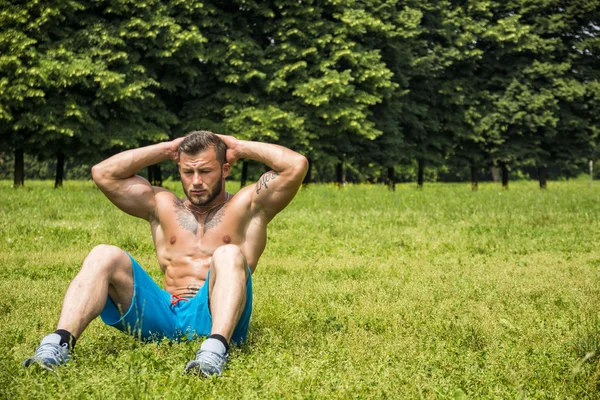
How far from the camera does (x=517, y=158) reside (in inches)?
1465

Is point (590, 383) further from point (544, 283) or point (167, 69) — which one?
point (167, 69)

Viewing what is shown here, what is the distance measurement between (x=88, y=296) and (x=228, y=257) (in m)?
1.02

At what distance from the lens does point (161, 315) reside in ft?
16.4

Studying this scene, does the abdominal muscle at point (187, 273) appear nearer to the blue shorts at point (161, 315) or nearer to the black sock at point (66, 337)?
the blue shorts at point (161, 315)

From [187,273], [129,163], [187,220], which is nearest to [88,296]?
[187,273]

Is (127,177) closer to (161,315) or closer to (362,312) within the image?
(161,315)

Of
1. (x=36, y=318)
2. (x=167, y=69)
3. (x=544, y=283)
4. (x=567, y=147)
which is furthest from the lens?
(x=567, y=147)

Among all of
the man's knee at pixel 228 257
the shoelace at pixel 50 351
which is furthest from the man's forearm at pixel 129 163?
the shoelace at pixel 50 351

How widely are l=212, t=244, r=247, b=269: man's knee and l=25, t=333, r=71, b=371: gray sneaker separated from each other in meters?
1.19

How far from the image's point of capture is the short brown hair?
5047 millimetres

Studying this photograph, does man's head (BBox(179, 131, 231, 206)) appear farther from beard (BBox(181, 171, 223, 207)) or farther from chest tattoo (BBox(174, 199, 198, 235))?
chest tattoo (BBox(174, 199, 198, 235))

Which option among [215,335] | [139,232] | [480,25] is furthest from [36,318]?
[480,25]

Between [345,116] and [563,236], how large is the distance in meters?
16.8

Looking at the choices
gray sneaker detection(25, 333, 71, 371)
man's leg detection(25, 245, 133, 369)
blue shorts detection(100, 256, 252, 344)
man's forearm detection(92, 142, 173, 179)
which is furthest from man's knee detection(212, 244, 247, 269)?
gray sneaker detection(25, 333, 71, 371)
